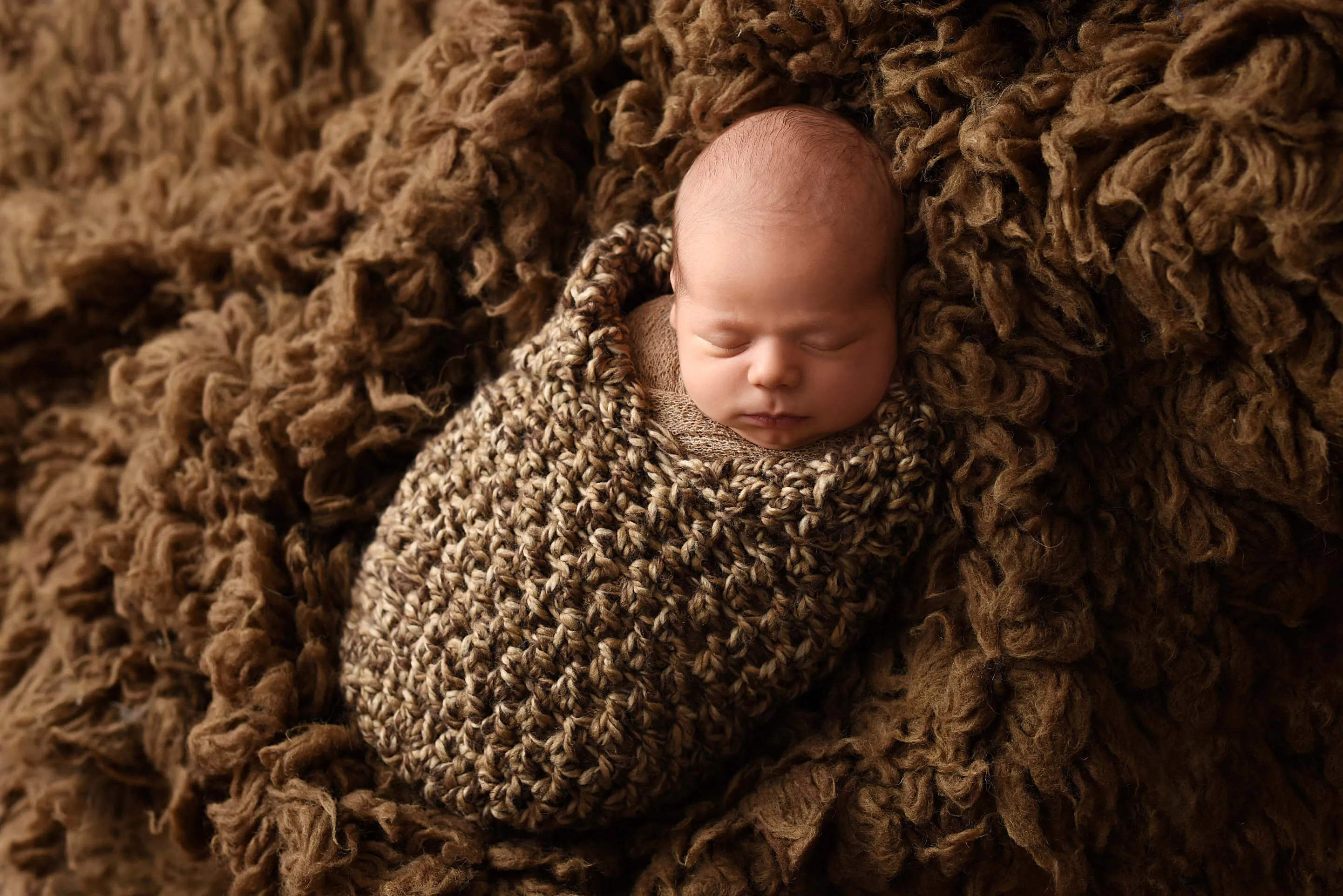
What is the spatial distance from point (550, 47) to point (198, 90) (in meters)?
0.48

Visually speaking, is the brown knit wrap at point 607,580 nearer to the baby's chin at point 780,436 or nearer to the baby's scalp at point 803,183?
the baby's chin at point 780,436

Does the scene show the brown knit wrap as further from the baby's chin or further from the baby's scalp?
the baby's scalp

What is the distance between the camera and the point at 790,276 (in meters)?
0.84

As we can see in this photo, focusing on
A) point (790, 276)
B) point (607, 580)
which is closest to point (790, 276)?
point (790, 276)

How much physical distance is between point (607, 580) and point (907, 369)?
28 centimetres

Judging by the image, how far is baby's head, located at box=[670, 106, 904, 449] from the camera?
0.85 m

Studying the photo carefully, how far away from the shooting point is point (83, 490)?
1154 millimetres

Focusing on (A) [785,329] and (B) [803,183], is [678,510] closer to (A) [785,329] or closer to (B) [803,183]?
(A) [785,329]

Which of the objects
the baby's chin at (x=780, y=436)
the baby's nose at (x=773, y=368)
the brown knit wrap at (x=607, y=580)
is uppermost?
the baby's nose at (x=773, y=368)

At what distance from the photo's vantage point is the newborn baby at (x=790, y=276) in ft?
2.77

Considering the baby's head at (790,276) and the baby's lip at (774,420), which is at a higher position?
the baby's head at (790,276)

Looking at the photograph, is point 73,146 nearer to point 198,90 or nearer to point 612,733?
point 198,90

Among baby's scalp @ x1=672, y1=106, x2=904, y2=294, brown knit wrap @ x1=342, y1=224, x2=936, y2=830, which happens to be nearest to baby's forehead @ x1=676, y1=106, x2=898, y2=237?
baby's scalp @ x1=672, y1=106, x2=904, y2=294

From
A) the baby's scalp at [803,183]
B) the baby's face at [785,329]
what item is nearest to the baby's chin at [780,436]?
the baby's face at [785,329]
